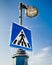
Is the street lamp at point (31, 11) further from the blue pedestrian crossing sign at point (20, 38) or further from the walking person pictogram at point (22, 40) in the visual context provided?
the walking person pictogram at point (22, 40)

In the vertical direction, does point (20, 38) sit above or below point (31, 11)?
below

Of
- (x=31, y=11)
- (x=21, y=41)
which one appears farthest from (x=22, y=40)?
(x=31, y=11)

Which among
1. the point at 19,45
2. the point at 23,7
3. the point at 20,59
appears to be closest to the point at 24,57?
the point at 20,59

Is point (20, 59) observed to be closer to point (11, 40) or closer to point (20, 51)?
point (20, 51)

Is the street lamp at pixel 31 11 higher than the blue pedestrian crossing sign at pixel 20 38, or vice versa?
the street lamp at pixel 31 11

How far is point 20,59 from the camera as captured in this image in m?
2.99

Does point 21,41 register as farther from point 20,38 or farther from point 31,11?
point 31,11

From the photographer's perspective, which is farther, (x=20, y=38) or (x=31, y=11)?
(x=31, y=11)

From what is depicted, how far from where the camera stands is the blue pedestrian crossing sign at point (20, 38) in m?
3.15

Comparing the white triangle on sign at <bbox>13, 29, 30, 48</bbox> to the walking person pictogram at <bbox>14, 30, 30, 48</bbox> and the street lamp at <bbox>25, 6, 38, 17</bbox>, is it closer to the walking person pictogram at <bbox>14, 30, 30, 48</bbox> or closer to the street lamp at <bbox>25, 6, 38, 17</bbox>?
the walking person pictogram at <bbox>14, 30, 30, 48</bbox>

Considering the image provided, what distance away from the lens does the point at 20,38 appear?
3293mm

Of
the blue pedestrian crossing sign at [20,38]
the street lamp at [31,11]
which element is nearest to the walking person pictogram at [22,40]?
the blue pedestrian crossing sign at [20,38]

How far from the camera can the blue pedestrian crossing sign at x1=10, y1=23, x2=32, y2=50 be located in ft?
10.3

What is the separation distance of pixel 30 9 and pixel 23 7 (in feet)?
0.81
